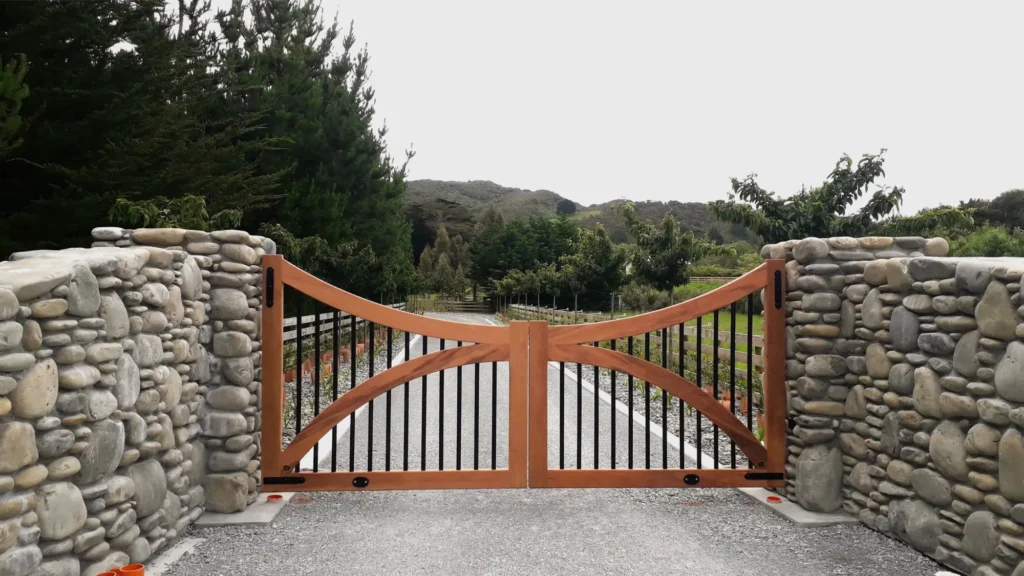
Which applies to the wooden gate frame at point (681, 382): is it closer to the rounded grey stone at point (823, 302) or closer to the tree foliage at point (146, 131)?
the rounded grey stone at point (823, 302)

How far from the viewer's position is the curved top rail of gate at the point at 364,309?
504cm

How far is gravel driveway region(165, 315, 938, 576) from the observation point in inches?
147

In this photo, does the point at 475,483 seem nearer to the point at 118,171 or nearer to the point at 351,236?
the point at 118,171

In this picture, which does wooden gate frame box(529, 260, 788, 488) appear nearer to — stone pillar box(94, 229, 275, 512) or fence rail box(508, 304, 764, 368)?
fence rail box(508, 304, 764, 368)

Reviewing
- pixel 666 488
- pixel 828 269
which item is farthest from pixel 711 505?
pixel 828 269

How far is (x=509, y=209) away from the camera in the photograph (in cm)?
14888

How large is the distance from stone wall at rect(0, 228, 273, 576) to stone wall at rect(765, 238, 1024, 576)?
4.11 meters

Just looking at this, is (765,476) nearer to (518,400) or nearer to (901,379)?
(901,379)

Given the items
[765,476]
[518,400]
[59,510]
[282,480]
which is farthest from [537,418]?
[59,510]

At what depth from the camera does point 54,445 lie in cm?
298

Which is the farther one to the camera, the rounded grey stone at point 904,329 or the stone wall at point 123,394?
the rounded grey stone at point 904,329

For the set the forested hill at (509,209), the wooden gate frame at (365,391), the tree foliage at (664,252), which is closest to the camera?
the wooden gate frame at (365,391)

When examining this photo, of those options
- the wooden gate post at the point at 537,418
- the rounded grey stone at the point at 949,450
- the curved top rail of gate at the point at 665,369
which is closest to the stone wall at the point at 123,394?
the wooden gate post at the point at 537,418

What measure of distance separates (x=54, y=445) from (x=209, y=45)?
56.7 ft
